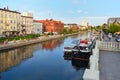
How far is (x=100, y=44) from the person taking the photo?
2284cm

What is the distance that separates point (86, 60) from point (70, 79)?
11.0 metres

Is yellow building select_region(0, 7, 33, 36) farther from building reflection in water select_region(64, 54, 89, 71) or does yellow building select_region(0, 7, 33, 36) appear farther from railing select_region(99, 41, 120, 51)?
railing select_region(99, 41, 120, 51)

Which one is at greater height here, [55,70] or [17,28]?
[17,28]

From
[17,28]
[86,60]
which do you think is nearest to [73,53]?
[86,60]

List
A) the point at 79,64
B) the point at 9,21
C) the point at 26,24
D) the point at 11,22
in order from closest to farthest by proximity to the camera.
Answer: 1. the point at 79,64
2. the point at 9,21
3. the point at 11,22
4. the point at 26,24

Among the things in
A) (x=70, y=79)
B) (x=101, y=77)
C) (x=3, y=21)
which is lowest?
(x=70, y=79)

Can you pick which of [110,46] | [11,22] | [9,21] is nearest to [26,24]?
[11,22]

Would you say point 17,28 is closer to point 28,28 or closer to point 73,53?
point 28,28

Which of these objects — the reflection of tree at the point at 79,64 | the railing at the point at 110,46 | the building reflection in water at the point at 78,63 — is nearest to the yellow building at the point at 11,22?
the building reflection in water at the point at 78,63

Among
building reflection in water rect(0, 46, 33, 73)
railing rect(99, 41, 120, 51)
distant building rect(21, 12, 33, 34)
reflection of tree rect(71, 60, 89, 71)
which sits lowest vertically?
reflection of tree rect(71, 60, 89, 71)

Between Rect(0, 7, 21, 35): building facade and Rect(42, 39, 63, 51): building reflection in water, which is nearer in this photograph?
Rect(42, 39, 63, 51): building reflection in water

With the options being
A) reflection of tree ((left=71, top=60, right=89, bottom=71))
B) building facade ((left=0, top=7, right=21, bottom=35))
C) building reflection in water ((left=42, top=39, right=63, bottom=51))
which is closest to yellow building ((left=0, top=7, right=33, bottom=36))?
building facade ((left=0, top=7, right=21, bottom=35))

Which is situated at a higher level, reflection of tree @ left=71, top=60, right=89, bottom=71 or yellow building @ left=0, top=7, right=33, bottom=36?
yellow building @ left=0, top=7, right=33, bottom=36

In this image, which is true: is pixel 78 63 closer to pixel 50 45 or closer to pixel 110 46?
pixel 110 46
